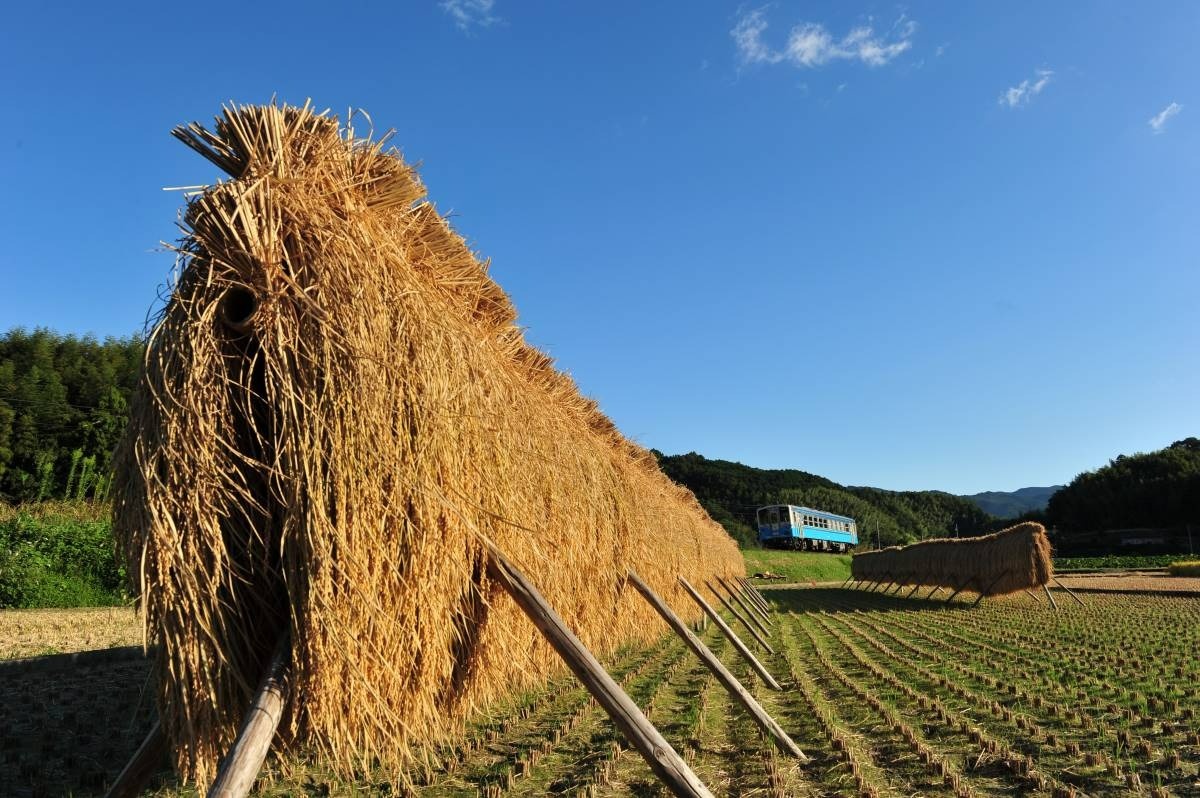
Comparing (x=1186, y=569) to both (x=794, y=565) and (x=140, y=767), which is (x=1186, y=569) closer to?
(x=794, y=565)

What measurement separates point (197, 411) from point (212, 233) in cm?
79

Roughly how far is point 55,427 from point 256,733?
35765mm

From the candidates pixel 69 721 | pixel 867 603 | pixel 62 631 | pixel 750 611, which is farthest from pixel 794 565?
pixel 69 721

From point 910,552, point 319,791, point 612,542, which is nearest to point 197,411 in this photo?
point 319,791

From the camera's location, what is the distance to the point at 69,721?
630 cm

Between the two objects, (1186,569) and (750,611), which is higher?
(750,611)

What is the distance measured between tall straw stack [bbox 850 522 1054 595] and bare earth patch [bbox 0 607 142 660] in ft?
71.9

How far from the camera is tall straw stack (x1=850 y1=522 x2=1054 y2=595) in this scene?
67.2 ft

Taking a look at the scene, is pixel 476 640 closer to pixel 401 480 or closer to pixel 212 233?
pixel 401 480

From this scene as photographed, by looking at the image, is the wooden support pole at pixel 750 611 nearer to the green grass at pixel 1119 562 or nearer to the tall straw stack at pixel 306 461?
the tall straw stack at pixel 306 461

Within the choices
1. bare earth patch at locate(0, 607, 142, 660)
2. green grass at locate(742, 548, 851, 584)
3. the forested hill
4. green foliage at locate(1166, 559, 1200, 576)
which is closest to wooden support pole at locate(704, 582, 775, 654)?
bare earth patch at locate(0, 607, 142, 660)

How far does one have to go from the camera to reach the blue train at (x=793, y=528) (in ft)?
157

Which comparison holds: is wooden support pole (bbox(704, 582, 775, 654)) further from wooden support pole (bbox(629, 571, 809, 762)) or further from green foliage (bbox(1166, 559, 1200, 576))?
green foliage (bbox(1166, 559, 1200, 576))

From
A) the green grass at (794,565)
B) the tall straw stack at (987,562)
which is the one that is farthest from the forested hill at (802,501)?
the tall straw stack at (987,562)
